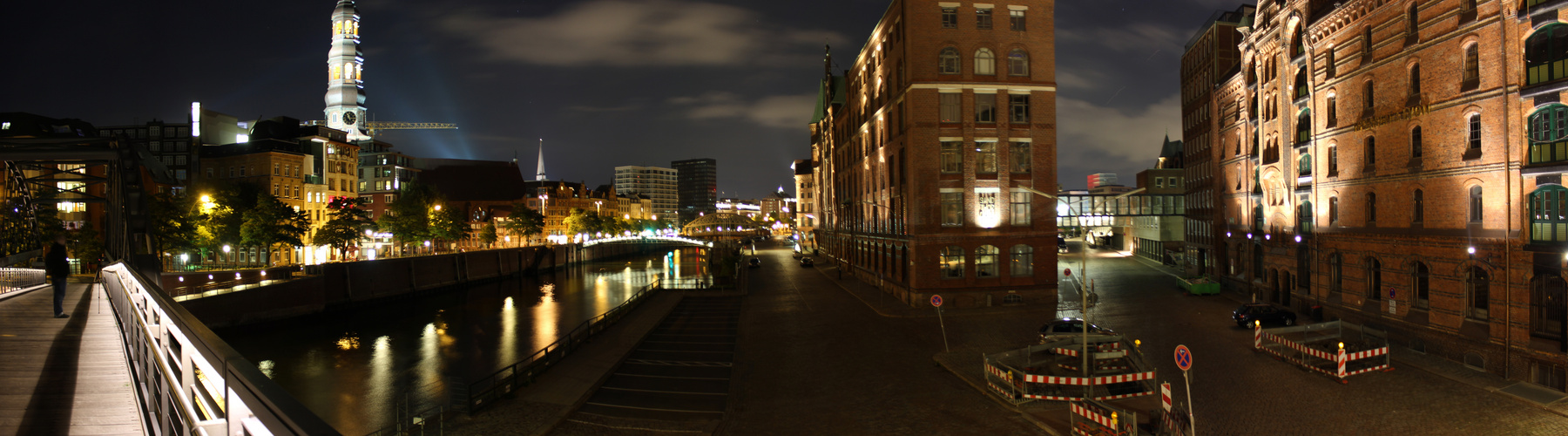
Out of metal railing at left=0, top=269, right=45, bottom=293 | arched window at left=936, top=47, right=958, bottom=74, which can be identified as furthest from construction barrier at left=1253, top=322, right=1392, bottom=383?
metal railing at left=0, top=269, right=45, bottom=293

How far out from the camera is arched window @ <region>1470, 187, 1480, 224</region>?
85.7 ft

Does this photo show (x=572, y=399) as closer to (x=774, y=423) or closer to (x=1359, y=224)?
(x=774, y=423)

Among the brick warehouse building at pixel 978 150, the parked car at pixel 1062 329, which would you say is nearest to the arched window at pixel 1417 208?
the parked car at pixel 1062 329

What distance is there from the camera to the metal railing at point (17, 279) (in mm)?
18547

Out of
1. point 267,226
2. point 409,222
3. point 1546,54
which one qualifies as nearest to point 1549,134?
point 1546,54

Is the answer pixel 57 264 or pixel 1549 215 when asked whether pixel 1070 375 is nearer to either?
pixel 1549 215

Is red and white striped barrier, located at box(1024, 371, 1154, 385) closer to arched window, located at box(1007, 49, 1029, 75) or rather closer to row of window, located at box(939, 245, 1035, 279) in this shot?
row of window, located at box(939, 245, 1035, 279)

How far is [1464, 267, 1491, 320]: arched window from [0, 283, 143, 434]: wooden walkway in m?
37.1

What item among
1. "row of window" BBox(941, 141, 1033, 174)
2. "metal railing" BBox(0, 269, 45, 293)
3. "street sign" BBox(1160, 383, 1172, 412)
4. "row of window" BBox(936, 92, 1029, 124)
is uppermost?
"row of window" BBox(936, 92, 1029, 124)

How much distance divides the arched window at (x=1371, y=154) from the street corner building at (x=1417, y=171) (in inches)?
3.6

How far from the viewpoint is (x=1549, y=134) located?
23.5 metres

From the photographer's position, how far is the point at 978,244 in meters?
42.5

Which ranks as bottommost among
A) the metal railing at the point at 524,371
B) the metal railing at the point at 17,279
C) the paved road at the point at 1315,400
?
the paved road at the point at 1315,400

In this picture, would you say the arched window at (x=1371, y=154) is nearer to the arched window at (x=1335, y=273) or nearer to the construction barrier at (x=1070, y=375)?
the arched window at (x=1335, y=273)
